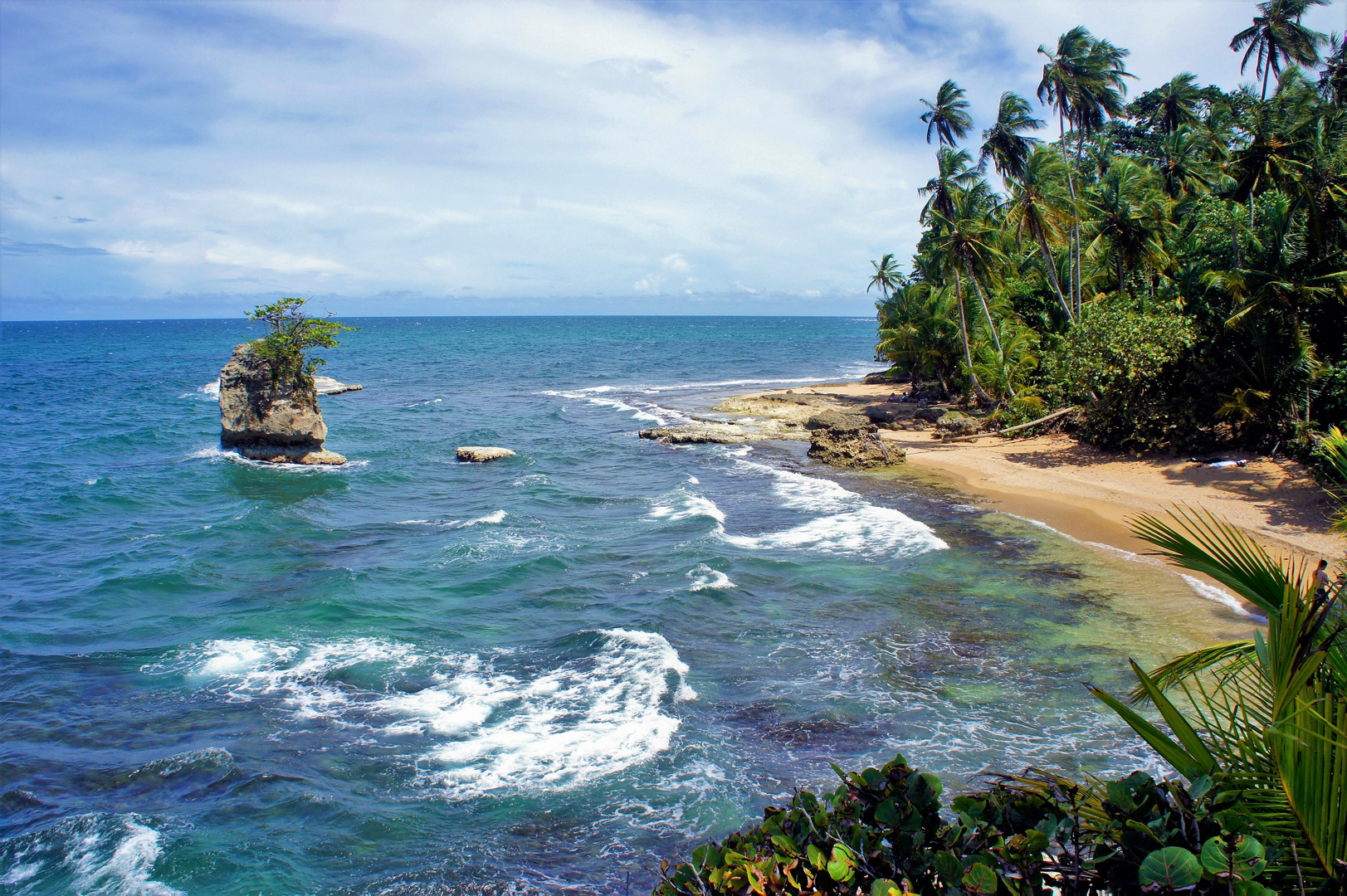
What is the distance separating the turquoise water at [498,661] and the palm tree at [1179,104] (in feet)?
138

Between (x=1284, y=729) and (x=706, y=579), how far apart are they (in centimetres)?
1357

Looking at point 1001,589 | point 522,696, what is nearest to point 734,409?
point 1001,589

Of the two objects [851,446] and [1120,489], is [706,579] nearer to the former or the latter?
[1120,489]

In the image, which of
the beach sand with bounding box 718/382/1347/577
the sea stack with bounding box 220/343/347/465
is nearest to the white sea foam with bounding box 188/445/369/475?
the sea stack with bounding box 220/343/347/465

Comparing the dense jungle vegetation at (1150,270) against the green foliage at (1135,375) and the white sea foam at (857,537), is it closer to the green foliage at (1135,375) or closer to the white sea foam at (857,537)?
the green foliage at (1135,375)

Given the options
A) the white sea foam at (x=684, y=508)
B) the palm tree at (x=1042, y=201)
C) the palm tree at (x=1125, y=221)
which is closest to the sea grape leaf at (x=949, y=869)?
the white sea foam at (x=684, y=508)

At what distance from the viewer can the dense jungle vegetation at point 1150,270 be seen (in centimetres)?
2011

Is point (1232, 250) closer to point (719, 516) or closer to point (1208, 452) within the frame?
point (1208, 452)

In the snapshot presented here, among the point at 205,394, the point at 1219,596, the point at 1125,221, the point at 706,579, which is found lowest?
the point at 706,579

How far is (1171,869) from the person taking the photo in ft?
9.95

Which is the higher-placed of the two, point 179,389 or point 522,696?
point 179,389

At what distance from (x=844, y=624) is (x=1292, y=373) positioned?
50.0 feet

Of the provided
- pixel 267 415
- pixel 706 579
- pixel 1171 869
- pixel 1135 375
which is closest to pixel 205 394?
pixel 267 415

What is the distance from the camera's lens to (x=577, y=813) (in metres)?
9.30
